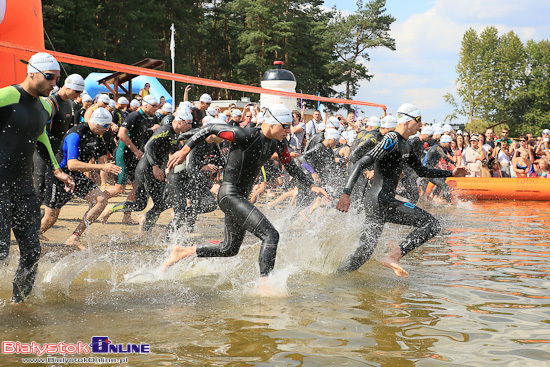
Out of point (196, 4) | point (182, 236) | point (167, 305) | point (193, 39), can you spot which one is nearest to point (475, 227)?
point (182, 236)

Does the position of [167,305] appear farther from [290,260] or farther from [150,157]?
[150,157]

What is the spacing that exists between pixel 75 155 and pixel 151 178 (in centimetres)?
131

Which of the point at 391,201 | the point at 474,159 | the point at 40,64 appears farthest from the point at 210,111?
the point at 474,159

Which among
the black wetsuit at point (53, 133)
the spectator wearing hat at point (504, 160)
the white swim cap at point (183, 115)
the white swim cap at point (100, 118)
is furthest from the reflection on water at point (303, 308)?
the spectator wearing hat at point (504, 160)

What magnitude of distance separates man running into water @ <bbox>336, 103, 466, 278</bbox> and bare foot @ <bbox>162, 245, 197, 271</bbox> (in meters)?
1.69

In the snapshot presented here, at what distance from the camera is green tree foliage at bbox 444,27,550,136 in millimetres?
69750

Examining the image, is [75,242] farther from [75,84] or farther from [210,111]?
[210,111]

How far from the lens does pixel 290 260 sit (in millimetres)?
6918

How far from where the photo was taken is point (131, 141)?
8.98 metres

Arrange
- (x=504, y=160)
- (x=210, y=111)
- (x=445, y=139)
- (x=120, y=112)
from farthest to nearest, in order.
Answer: (x=504, y=160) → (x=445, y=139) → (x=120, y=112) → (x=210, y=111)

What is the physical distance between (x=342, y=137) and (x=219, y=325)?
9973 mm

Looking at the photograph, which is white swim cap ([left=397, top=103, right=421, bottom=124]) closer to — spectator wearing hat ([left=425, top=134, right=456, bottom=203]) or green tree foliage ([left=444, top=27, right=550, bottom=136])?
spectator wearing hat ([left=425, top=134, right=456, bottom=203])

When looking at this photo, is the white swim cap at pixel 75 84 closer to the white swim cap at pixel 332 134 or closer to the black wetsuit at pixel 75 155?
the black wetsuit at pixel 75 155

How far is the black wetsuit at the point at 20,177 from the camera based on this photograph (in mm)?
4551
